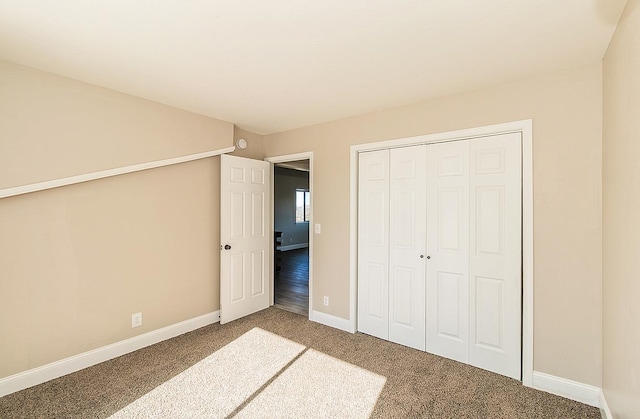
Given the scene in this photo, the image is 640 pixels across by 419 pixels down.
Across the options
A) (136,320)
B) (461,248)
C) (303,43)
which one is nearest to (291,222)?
(136,320)

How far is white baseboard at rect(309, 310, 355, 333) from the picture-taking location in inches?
131

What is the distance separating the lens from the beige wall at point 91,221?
85.1 inches

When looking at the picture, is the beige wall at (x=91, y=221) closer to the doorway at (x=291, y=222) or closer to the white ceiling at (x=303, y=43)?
the white ceiling at (x=303, y=43)

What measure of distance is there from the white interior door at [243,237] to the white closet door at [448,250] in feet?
7.14

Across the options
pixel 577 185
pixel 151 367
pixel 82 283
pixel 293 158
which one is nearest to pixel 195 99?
pixel 293 158

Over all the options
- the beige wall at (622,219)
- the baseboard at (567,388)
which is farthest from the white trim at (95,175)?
the baseboard at (567,388)

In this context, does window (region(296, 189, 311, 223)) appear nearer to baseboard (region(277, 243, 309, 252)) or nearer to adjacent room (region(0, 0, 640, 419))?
baseboard (region(277, 243, 309, 252))

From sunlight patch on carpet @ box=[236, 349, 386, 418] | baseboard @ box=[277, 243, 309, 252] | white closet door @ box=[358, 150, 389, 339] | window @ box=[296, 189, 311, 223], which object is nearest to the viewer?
sunlight patch on carpet @ box=[236, 349, 386, 418]

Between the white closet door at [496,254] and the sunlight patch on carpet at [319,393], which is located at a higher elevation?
the white closet door at [496,254]

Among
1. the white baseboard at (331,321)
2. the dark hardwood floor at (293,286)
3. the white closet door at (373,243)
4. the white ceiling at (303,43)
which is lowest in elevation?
the dark hardwood floor at (293,286)

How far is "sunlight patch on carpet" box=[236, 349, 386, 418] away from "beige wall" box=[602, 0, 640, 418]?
143cm

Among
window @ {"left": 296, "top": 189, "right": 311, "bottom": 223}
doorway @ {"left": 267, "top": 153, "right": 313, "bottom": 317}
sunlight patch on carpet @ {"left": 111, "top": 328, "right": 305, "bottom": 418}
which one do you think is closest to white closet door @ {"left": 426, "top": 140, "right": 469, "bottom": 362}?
sunlight patch on carpet @ {"left": 111, "top": 328, "right": 305, "bottom": 418}

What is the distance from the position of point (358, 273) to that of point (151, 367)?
85.0 inches

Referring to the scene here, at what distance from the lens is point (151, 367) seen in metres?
2.52
